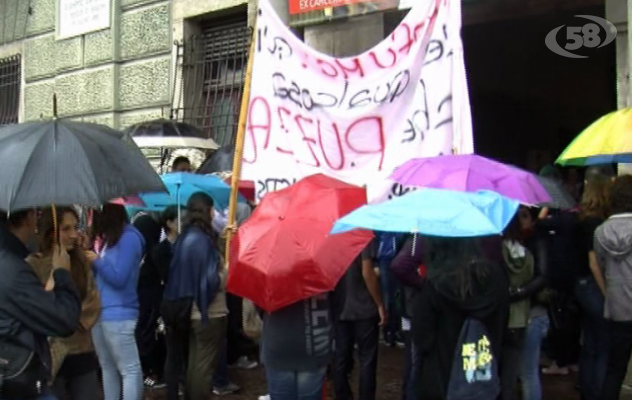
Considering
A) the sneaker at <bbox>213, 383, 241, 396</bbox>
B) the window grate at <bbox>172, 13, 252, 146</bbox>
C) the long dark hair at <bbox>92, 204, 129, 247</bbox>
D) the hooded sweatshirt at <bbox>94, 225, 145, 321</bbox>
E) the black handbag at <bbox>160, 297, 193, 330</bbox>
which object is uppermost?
the window grate at <bbox>172, 13, 252, 146</bbox>

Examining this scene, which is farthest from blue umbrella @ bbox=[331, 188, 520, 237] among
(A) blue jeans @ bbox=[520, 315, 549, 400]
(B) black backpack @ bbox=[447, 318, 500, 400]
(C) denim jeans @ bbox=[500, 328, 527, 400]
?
(A) blue jeans @ bbox=[520, 315, 549, 400]

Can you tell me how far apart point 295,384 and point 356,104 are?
72.1 inches

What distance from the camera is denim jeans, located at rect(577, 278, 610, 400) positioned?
5422 mm

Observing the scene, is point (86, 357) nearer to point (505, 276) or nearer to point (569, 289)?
point (505, 276)

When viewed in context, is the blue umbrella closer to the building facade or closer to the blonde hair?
the blonde hair

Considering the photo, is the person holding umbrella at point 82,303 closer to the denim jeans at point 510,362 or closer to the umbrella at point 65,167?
the umbrella at point 65,167

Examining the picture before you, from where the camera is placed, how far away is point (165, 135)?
7734mm

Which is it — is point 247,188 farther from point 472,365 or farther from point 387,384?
point 472,365

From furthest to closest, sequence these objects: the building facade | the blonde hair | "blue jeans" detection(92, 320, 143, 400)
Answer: the building facade
the blonde hair
"blue jeans" detection(92, 320, 143, 400)

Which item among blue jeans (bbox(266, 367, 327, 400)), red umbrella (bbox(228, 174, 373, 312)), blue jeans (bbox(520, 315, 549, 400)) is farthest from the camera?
blue jeans (bbox(520, 315, 549, 400))

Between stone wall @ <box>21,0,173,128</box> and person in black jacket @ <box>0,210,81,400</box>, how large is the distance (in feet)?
21.9

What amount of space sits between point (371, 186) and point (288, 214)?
3.28 feet

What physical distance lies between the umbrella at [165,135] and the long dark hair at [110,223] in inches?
100

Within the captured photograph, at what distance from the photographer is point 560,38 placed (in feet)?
34.2
